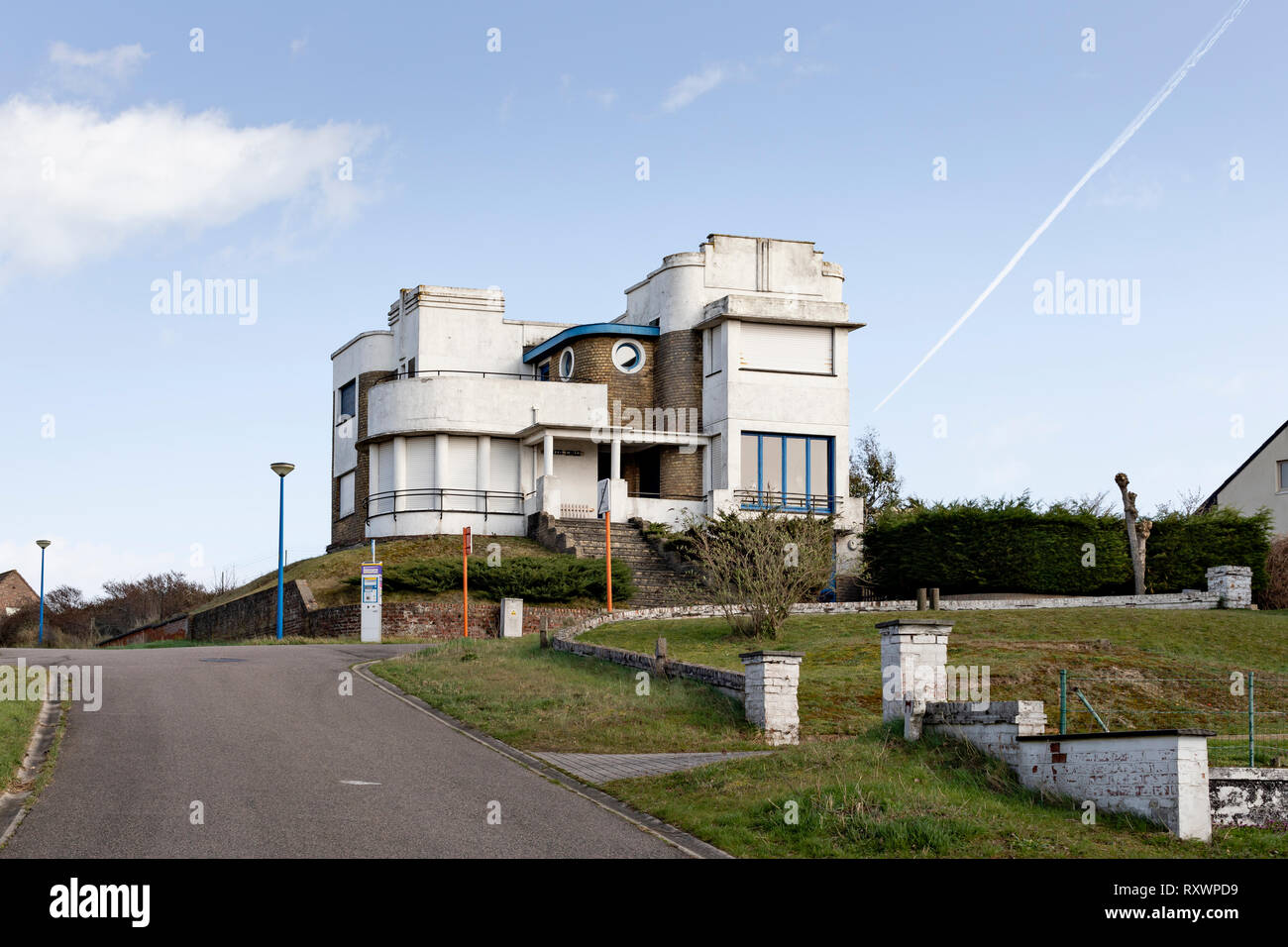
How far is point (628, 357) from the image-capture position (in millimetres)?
42938

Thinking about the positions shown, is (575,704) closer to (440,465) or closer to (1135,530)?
(1135,530)

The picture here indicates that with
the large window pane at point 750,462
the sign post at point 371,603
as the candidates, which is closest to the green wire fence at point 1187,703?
the sign post at point 371,603

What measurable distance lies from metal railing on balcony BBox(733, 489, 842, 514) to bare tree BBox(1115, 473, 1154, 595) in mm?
8879

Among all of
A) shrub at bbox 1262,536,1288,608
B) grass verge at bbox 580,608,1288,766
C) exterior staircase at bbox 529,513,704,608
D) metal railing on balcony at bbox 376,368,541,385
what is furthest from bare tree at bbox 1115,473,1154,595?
metal railing on balcony at bbox 376,368,541,385

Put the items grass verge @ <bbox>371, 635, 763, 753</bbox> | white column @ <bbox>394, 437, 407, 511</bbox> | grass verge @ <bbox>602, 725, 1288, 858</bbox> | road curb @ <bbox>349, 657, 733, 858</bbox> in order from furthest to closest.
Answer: white column @ <bbox>394, 437, 407, 511</bbox>, grass verge @ <bbox>371, 635, 763, 753</bbox>, road curb @ <bbox>349, 657, 733, 858</bbox>, grass verge @ <bbox>602, 725, 1288, 858</bbox>

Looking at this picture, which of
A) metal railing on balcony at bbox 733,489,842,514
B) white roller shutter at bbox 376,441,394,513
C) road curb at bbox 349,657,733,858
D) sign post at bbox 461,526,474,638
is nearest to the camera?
road curb at bbox 349,657,733,858

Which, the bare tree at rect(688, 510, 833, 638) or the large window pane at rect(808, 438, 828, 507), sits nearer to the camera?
the bare tree at rect(688, 510, 833, 638)

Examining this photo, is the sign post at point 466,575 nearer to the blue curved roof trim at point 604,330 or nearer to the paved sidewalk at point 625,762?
the blue curved roof trim at point 604,330

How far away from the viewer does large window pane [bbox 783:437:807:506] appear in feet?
133

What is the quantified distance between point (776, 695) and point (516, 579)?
17277 millimetres

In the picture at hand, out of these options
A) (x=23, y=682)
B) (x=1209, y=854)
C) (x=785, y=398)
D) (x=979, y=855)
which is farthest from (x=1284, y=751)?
(x=785, y=398)

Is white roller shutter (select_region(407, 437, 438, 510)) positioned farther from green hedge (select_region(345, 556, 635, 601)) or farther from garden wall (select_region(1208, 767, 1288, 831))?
garden wall (select_region(1208, 767, 1288, 831))

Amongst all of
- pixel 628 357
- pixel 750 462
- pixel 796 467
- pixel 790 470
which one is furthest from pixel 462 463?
pixel 796 467
